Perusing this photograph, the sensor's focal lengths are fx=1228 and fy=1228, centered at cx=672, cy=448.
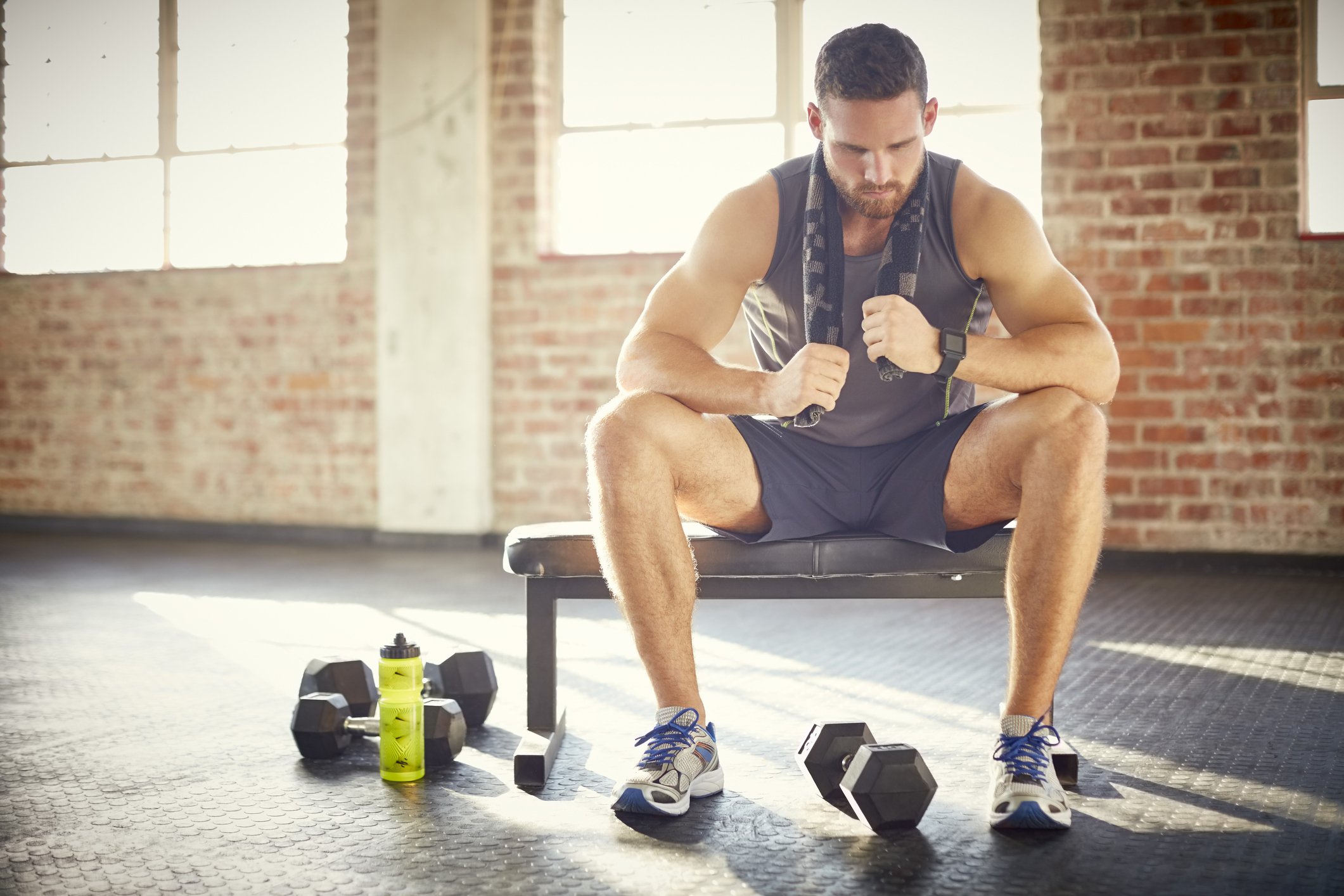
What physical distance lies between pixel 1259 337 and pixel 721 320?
2.94m

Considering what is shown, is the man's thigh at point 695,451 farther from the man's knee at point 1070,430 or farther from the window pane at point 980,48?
the window pane at point 980,48

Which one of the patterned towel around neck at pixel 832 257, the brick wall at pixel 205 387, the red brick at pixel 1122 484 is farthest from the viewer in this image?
the brick wall at pixel 205 387

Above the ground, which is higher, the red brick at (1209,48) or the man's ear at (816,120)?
the red brick at (1209,48)

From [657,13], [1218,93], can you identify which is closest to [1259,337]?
[1218,93]

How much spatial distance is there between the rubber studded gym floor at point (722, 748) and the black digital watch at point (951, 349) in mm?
611

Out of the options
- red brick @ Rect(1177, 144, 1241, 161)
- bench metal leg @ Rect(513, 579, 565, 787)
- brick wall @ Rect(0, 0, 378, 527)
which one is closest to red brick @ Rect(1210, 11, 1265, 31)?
red brick @ Rect(1177, 144, 1241, 161)

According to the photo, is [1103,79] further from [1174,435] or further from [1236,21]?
[1174,435]

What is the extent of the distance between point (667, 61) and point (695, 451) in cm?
347

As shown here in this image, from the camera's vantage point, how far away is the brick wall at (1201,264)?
13.7 feet

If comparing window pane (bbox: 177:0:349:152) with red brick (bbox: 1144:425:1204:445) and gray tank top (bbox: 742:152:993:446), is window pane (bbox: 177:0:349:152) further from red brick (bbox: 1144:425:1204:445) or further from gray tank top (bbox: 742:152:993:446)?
gray tank top (bbox: 742:152:993:446)

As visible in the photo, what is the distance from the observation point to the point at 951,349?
1749 mm

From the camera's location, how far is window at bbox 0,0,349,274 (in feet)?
17.8

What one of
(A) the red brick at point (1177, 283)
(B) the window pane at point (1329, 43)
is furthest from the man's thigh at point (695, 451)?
(B) the window pane at point (1329, 43)

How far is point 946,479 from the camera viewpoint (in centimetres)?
187
